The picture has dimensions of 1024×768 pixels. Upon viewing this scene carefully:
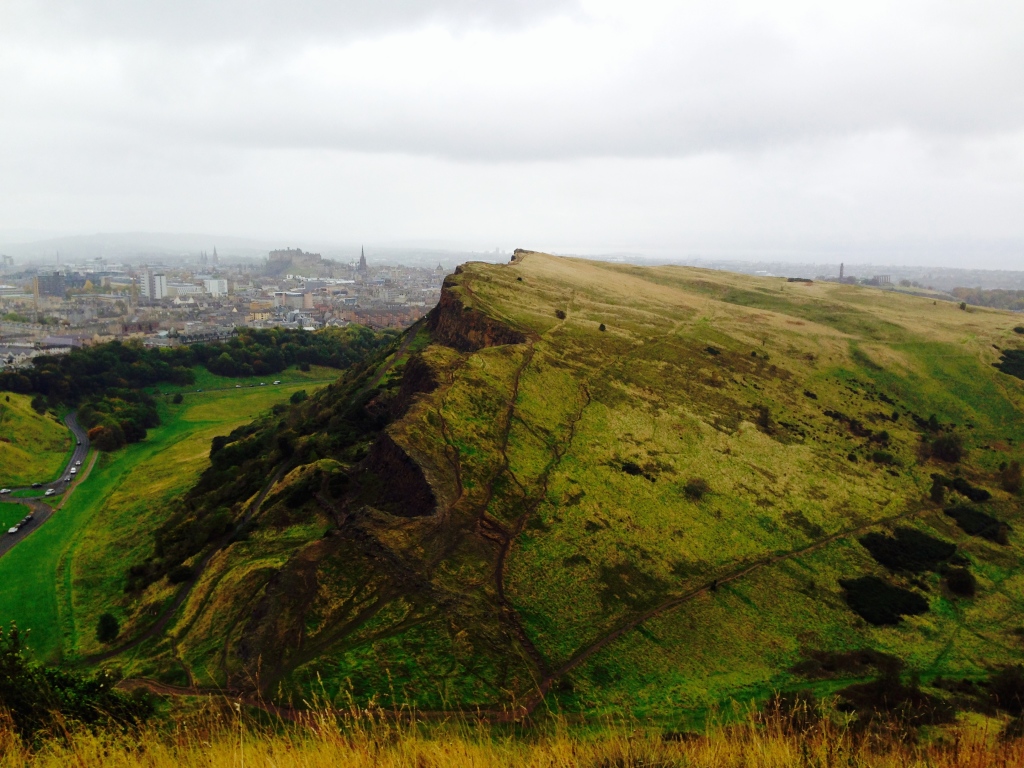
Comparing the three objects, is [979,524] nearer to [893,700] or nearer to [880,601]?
[880,601]

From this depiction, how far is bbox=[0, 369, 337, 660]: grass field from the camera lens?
39088 millimetres

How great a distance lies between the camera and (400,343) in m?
75.8

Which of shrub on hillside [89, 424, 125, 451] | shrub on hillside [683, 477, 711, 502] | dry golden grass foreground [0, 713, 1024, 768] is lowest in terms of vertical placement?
shrub on hillside [89, 424, 125, 451]

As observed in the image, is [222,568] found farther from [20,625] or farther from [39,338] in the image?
[39,338]

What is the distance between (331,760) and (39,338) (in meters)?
186

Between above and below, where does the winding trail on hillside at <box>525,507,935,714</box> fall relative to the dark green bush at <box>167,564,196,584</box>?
above

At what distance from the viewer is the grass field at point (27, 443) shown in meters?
64.8

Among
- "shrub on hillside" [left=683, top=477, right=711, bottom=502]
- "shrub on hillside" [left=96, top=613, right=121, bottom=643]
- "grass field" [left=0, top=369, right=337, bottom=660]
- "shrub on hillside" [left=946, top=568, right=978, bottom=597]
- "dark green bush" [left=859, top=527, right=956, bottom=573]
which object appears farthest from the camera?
"shrub on hillside" [left=683, top=477, right=711, bottom=502]

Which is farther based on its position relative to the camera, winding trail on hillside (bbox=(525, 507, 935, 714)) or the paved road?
the paved road

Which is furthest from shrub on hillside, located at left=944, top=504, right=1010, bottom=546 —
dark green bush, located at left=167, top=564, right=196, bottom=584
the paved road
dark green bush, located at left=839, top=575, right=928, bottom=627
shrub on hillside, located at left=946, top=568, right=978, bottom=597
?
the paved road

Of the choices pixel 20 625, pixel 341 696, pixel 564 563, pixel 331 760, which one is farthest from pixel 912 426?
pixel 20 625

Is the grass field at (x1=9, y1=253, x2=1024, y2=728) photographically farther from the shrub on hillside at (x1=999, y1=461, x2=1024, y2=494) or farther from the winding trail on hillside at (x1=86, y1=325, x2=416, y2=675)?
the winding trail on hillside at (x1=86, y1=325, x2=416, y2=675)

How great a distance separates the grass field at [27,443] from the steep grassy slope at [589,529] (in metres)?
22.7

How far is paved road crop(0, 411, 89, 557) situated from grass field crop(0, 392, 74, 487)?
0.94 metres
